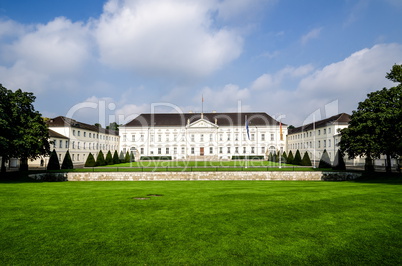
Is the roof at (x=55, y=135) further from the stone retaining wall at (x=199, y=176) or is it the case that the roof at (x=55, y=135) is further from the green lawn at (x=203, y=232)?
the green lawn at (x=203, y=232)

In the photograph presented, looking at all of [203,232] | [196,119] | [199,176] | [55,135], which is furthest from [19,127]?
[196,119]

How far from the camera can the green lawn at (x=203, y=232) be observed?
5949 mm

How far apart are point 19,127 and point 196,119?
4829 cm

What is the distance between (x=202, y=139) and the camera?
66000 millimetres

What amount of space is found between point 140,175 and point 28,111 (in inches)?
512

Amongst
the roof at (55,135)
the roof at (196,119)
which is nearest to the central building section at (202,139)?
the roof at (196,119)

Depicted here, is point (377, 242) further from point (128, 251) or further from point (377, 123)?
point (377, 123)

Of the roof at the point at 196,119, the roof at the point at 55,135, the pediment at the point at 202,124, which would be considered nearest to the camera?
the roof at the point at 55,135

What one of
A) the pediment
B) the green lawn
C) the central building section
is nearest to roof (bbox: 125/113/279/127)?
the central building section

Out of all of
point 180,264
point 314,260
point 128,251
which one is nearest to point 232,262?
point 180,264

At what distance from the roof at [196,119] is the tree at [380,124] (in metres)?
41.1

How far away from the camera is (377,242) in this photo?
6.72 metres

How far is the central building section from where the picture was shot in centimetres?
6556

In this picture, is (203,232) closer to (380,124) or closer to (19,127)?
(380,124)
